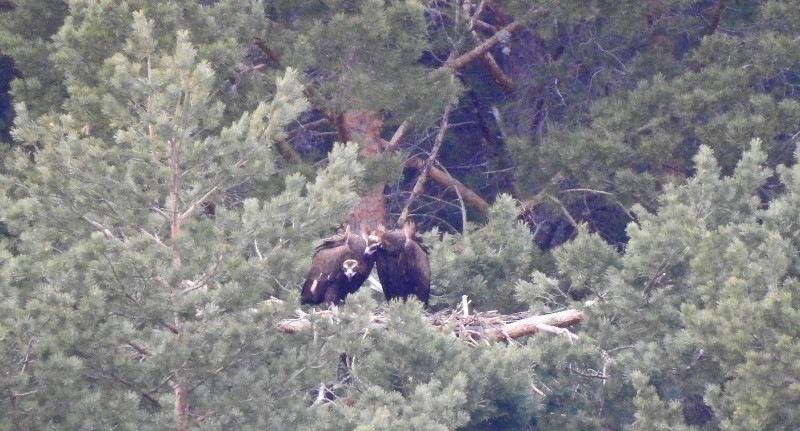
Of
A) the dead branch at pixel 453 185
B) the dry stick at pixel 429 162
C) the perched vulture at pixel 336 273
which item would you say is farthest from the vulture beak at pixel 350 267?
the dead branch at pixel 453 185

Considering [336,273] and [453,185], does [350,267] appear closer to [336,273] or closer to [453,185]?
[336,273]

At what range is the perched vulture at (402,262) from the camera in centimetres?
930

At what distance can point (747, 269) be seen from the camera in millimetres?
7211

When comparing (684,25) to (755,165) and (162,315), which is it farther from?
(162,315)

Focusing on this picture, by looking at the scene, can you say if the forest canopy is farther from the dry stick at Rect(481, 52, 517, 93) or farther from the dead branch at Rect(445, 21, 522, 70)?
the dry stick at Rect(481, 52, 517, 93)

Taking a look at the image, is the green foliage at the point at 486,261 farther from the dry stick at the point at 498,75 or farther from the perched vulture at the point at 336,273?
the dry stick at the point at 498,75

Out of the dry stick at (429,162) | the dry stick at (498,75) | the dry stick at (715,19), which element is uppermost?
the dry stick at (715,19)

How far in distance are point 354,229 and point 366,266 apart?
95cm

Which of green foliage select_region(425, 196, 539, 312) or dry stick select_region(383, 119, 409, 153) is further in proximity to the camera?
dry stick select_region(383, 119, 409, 153)

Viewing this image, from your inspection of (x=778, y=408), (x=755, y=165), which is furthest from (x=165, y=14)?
(x=778, y=408)

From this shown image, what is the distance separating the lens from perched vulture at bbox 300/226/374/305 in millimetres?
9234

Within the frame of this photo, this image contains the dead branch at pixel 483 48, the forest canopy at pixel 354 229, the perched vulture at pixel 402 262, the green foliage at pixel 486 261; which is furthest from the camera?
the dead branch at pixel 483 48

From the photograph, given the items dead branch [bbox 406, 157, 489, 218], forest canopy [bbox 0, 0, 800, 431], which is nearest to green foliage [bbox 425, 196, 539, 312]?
forest canopy [bbox 0, 0, 800, 431]

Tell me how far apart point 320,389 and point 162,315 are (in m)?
1.54
